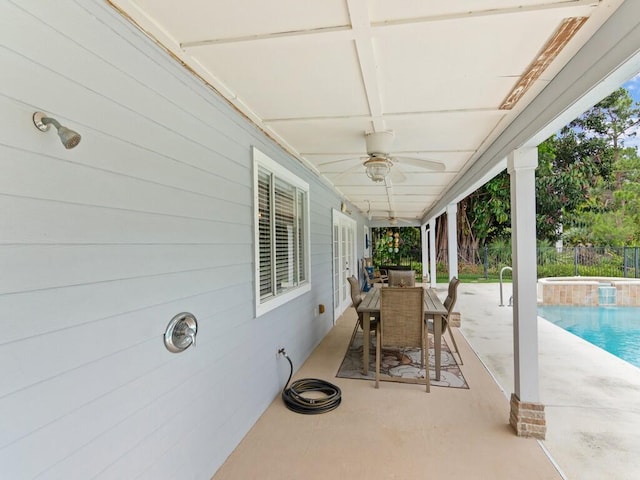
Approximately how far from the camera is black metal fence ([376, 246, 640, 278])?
37.6 feet

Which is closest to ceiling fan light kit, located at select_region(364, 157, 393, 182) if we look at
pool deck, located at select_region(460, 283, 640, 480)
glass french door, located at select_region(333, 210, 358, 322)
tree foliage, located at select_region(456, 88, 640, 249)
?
pool deck, located at select_region(460, 283, 640, 480)

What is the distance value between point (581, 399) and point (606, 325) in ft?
15.8

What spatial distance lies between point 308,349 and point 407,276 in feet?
8.39

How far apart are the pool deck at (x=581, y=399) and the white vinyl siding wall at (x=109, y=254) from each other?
242cm

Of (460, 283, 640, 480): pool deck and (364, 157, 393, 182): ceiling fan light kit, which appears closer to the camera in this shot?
(460, 283, 640, 480): pool deck

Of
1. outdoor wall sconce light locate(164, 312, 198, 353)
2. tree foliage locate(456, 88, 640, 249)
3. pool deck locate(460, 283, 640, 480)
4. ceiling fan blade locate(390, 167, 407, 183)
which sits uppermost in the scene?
tree foliage locate(456, 88, 640, 249)

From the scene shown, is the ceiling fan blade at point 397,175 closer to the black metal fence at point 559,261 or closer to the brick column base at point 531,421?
the brick column base at point 531,421

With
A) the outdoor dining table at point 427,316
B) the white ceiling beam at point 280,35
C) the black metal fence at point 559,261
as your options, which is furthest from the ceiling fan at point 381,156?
the black metal fence at point 559,261

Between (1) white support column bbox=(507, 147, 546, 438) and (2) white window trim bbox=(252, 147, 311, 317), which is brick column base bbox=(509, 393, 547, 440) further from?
(2) white window trim bbox=(252, 147, 311, 317)

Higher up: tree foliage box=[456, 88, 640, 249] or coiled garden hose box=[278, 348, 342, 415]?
tree foliage box=[456, 88, 640, 249]

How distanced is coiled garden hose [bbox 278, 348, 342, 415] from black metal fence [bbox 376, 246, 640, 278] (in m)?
10.7

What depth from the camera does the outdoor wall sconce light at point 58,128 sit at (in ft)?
3.66

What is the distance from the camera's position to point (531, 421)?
103 inches

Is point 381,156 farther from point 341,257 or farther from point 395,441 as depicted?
point 341,257
